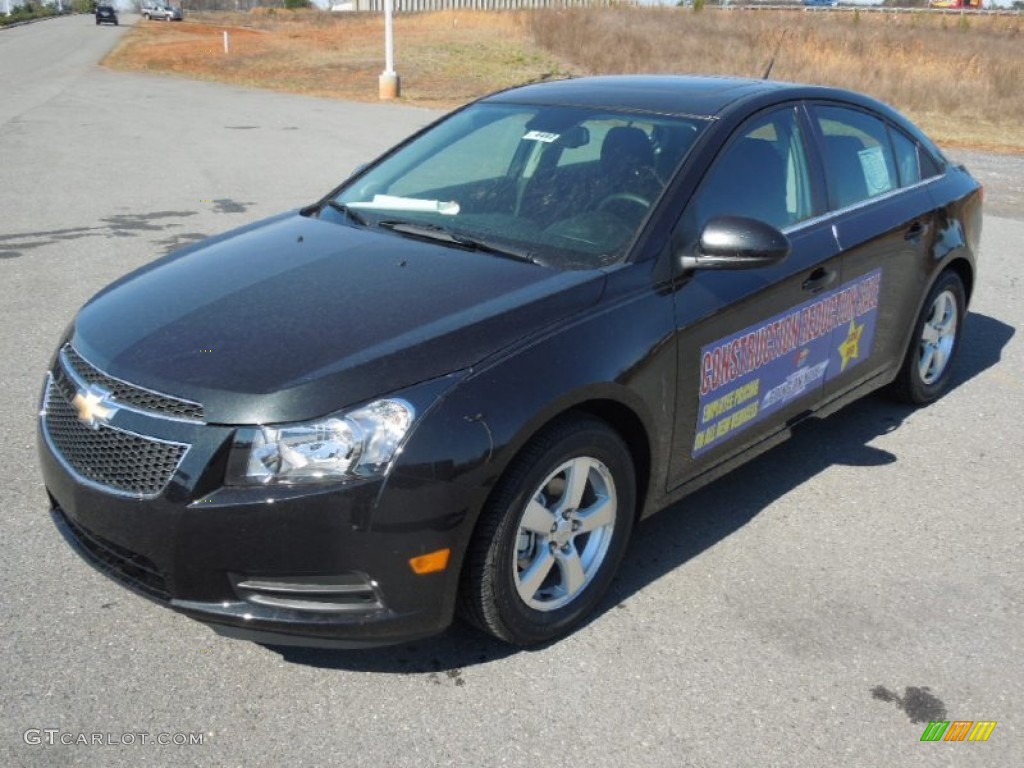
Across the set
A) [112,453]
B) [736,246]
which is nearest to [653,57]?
[736,246]

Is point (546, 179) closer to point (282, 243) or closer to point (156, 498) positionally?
point (282, 243)

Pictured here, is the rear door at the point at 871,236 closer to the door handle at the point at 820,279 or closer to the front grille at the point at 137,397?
the door handle at the point at 820,279

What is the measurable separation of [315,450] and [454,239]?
4.19ft

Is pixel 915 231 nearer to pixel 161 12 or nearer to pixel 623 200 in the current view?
pixel 623 200

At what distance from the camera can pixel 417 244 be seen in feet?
12.1

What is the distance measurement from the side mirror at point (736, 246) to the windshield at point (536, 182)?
0.79 ft

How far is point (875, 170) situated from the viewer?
15.4 ft

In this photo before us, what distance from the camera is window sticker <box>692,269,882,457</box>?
3.63 m

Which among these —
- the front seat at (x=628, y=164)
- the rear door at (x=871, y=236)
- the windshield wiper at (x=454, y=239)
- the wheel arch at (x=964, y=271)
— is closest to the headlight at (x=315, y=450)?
the windshield wiper at (x=454, y=239)

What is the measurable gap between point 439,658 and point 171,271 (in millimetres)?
1744

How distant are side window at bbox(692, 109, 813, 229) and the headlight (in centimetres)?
→ 157

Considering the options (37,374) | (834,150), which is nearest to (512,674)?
(834,150)

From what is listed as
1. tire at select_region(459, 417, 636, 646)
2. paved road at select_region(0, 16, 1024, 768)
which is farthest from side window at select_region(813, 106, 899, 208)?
tire at select_region(459, 417, 636, 646)

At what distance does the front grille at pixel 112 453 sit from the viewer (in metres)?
2.73
